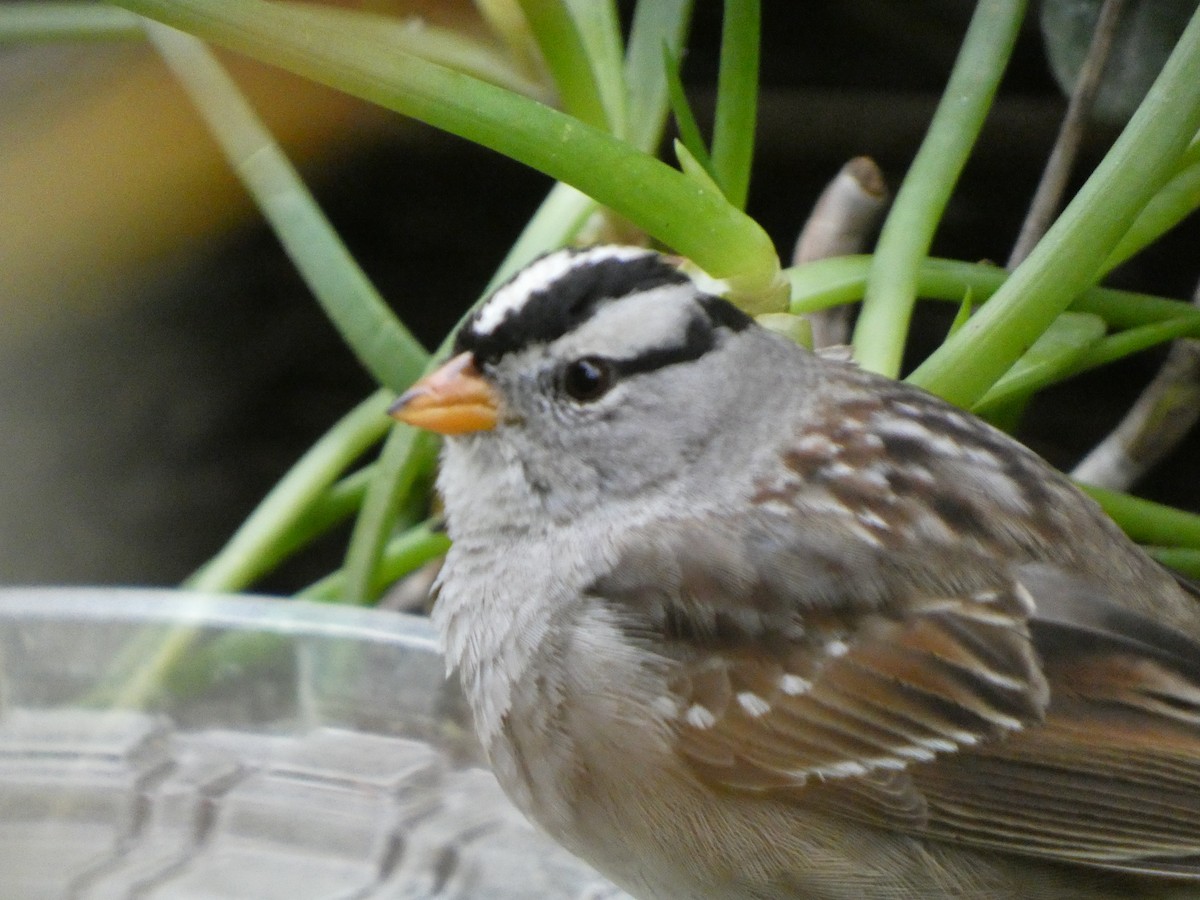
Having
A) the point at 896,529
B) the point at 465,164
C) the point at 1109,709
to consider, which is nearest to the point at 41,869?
the point at 896,529

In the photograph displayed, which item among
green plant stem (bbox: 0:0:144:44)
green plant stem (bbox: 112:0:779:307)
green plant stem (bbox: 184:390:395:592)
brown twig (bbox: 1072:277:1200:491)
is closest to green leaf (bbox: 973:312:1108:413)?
green plant stem (bbox: 112:0:779:307)

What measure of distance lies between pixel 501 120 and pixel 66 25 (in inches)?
29.0

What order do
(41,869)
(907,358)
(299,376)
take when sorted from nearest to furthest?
(41,869) < (907,358) < (299,376)

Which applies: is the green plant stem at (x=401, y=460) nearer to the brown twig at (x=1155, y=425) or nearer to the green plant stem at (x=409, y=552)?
the green plant stem at (x=409, y=552)

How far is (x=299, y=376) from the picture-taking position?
96.7 inches

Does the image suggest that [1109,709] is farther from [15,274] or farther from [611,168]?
[15,274]

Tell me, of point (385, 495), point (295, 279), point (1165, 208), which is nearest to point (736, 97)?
point (1165, 208)

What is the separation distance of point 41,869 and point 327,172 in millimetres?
1174

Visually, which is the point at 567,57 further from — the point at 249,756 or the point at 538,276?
the point at 249,756

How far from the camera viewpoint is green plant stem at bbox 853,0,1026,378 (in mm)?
1293

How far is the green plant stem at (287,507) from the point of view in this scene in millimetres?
1615

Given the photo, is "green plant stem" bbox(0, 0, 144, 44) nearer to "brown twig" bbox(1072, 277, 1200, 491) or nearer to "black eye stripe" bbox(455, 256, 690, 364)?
"black eye stripe" bbox(455, 256, 690, 364)

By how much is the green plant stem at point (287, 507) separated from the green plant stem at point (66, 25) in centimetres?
46

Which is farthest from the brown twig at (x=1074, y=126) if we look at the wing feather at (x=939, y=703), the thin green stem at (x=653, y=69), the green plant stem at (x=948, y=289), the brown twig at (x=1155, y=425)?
the wing feather at (x=939, y=703)
